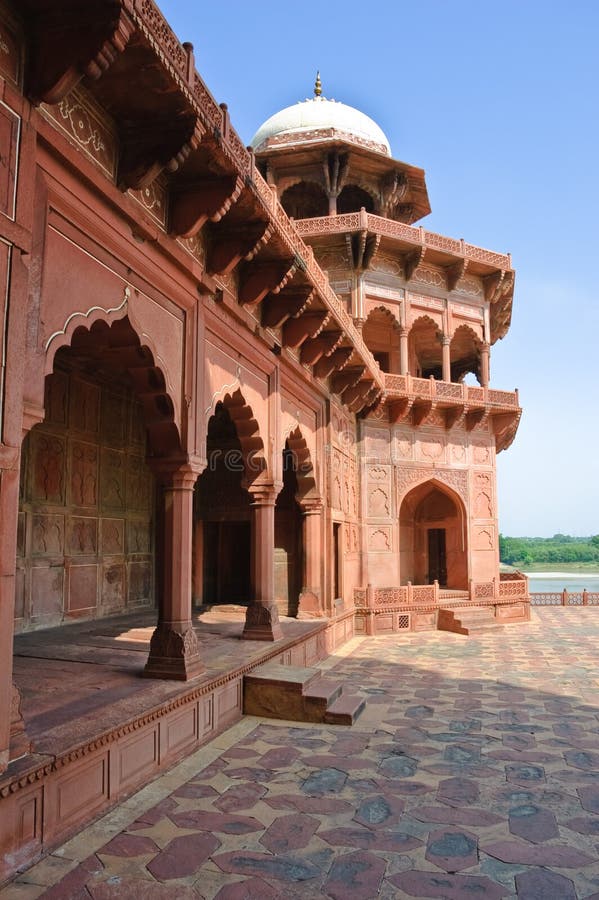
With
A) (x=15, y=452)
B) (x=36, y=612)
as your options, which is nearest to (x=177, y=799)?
(x=15, y=452)

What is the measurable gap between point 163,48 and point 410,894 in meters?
5.08

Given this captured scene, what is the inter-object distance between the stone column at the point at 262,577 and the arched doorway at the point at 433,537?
859 cm

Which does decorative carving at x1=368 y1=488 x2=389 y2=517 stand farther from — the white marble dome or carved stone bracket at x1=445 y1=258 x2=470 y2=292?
the white marble dome

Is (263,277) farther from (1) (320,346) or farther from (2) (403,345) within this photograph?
(2) (403,345)

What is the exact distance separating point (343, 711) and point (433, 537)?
13.5 metres

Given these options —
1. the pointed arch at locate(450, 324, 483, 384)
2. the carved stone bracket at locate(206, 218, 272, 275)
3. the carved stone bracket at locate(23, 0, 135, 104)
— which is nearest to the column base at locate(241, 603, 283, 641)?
the carved stone bracket at locate(206, 218, 272, 275)

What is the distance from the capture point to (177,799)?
4734mm

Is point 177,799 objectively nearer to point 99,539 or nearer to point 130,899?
point 130,899

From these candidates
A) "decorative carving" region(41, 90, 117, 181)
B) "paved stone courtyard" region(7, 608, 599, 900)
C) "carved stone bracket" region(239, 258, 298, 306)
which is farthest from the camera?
"carved stone bracket" region(239, 258, 298, 306)

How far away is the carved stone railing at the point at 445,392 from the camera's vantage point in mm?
15609

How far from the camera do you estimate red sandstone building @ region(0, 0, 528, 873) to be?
3.91m

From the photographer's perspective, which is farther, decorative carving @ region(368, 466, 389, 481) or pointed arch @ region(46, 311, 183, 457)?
decorative carving @ region(368, 466, 389, 481)

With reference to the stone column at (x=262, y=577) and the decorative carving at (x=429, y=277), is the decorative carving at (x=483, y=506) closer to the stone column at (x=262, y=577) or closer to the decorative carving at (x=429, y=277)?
the decorative carving at (x=429, y=277)

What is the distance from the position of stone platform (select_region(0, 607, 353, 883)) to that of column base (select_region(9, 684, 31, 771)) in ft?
0.17
